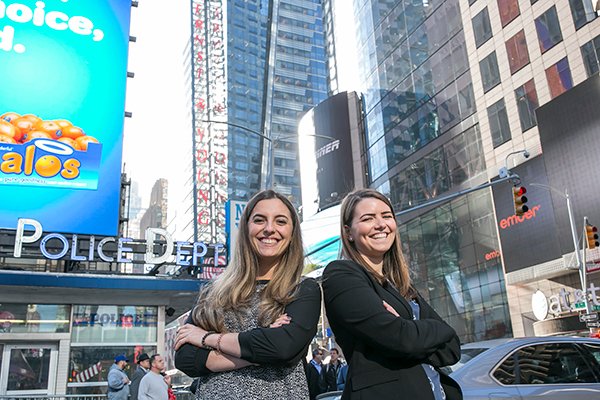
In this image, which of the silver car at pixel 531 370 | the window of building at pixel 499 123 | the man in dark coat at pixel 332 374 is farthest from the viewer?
the window of building at pixel 499 123

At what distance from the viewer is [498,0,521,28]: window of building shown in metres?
35.2

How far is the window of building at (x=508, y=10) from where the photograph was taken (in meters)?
35.2

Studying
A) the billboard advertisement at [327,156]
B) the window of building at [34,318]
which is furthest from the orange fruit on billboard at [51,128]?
the billboard advertisement at [327,156]

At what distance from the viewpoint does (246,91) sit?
355ft

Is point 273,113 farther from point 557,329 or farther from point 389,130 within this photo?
point 557,329

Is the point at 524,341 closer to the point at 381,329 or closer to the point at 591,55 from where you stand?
the point at 381,329

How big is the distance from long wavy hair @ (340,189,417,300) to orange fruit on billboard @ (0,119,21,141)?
61.3 feet

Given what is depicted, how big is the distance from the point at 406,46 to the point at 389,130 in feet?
25.5

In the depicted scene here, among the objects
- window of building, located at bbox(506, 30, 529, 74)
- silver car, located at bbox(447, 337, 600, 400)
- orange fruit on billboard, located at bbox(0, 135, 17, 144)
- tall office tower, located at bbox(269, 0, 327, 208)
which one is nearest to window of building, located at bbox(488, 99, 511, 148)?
window of building, located at bbox(506, 30, 529, 74)

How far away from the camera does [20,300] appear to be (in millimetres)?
15641

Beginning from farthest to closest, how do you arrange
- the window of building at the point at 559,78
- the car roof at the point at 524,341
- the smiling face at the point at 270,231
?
the window of building at the point at 559,78 → the car roof at the point at 524,341 → the smiling face at the point at 270,231

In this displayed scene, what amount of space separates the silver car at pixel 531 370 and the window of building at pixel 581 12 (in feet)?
97.6

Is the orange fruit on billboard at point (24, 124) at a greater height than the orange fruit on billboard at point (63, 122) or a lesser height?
lesser

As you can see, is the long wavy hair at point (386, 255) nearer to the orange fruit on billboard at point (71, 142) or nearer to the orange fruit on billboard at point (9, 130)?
the orange fruit on billboard at point (71, 142)
